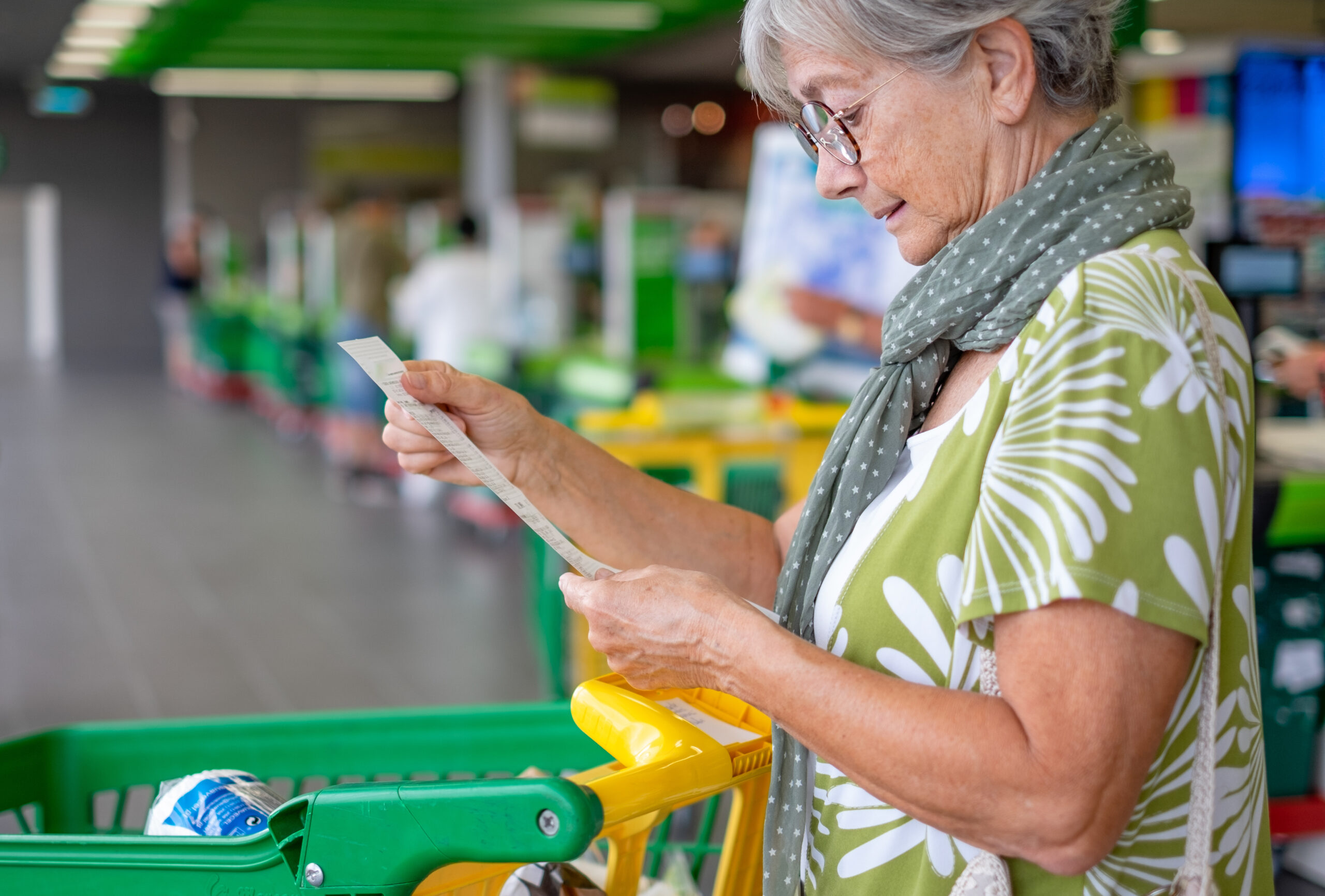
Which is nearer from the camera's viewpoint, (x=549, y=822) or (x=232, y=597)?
(x=549, y=822)

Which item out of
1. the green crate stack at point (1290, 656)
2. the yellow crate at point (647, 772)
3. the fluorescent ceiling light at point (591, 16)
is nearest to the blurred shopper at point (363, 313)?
the fluorescent ceiling light at point (591, 16)

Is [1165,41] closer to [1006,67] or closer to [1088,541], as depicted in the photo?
[1006,67]

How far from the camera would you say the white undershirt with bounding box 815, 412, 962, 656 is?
1.05 m

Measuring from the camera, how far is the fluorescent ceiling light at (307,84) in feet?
58.3

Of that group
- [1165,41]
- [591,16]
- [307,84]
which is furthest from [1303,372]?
[307,84]

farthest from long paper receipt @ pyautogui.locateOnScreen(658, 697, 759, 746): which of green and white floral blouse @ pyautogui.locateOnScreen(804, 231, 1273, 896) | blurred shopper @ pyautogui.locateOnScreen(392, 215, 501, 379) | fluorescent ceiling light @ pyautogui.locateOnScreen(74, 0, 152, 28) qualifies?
fluorescent ceiling light @ pyautogui.locateOnScreen(74, 0, 152, 28)

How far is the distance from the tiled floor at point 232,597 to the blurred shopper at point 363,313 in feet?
1.09

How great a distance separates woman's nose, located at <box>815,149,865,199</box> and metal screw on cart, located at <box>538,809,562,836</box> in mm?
562

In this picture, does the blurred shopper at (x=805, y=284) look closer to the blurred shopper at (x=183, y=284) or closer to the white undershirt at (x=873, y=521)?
the white undershirt at (x=873, y=521)

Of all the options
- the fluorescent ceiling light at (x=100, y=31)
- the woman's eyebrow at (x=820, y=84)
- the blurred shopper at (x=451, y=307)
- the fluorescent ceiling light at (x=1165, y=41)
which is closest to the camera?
the woman's eyebrow at (x=820, y=84)

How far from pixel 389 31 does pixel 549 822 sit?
44.9ft

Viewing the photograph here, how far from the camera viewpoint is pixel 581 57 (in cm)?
1662

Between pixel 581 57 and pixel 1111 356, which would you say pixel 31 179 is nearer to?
pixel 581 57

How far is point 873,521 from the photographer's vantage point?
3.53 ft
